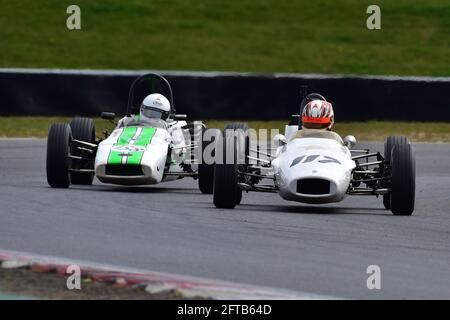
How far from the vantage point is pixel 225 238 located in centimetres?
1037

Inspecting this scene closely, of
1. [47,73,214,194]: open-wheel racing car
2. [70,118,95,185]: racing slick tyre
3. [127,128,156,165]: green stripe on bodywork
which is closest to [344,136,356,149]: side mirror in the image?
[47,73,214,194]: open-wheel racing car

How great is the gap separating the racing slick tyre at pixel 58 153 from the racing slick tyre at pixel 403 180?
3.59 meters

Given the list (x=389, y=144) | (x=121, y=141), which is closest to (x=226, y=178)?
(x=389, y=144)

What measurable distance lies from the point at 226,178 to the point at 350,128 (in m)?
10.7

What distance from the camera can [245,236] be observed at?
10.5 metres

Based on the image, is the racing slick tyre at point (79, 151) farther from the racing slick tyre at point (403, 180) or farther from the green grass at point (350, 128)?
A: the green grass at point (350, 128)

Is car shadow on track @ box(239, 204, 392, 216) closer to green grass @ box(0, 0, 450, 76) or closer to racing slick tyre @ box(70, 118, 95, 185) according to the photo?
racing slick tyre @ box(70, 118, 95, 185)

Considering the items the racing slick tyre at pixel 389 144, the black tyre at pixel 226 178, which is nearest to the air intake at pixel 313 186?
the black tyre at pixel 226 178

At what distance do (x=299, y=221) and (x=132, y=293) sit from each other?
4.23m

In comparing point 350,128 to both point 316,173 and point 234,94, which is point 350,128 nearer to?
point 234,94

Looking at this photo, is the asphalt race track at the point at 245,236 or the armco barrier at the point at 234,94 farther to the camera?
the armco barrier at the point at 234,94

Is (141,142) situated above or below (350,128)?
below

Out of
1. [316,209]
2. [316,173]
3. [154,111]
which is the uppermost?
[154,111]

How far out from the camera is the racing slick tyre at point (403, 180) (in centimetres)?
1224
